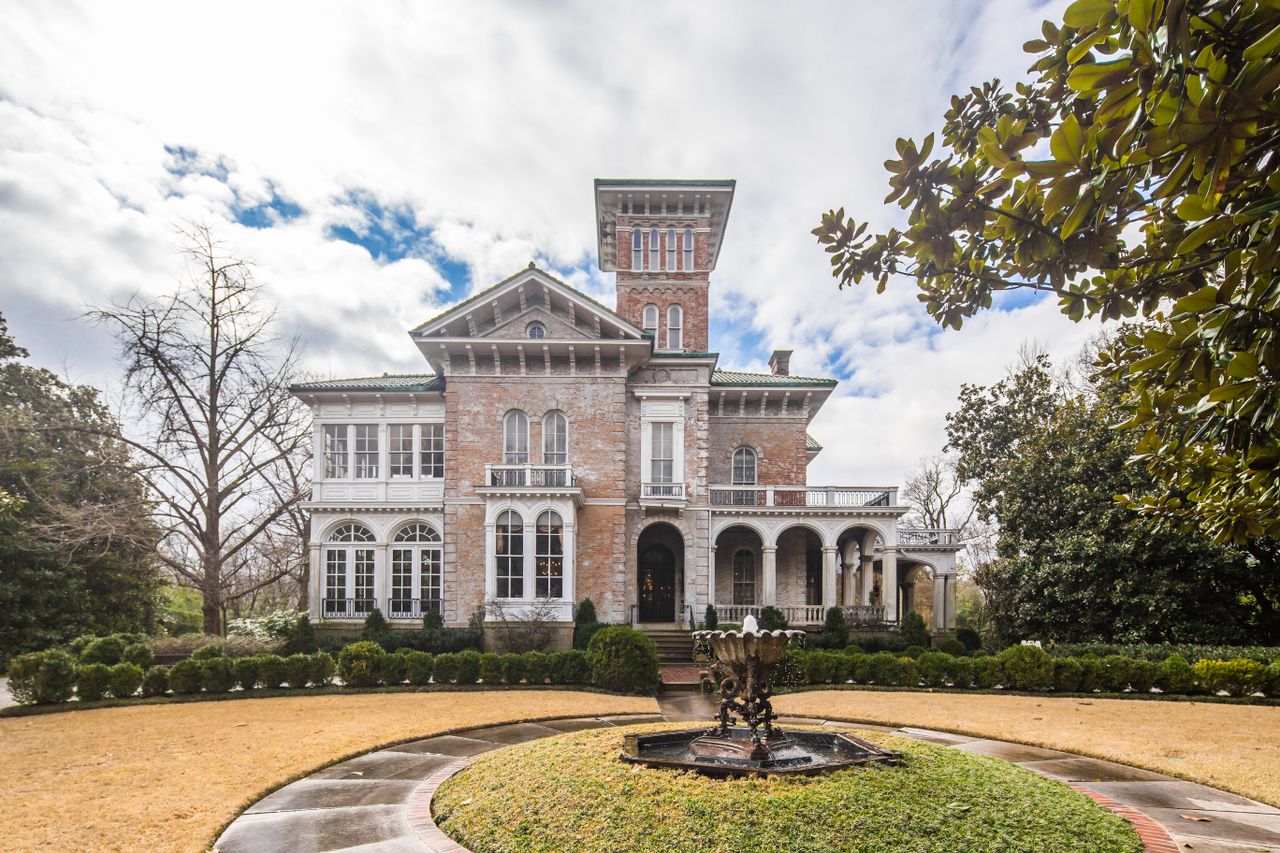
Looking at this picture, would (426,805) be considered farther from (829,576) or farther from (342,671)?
(829,576)

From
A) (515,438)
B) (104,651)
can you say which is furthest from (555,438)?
(104,651)

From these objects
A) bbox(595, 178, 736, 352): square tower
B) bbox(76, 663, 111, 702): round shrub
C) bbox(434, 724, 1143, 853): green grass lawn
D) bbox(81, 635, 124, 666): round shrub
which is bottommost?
bbox(76, 663, 111, 702): round shrub

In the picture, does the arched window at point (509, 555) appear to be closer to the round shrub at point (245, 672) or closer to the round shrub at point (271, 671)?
the round shrub at point (271, 671)

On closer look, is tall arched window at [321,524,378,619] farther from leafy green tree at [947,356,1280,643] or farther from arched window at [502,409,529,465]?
leafy green tree at [947,356,1280,643]

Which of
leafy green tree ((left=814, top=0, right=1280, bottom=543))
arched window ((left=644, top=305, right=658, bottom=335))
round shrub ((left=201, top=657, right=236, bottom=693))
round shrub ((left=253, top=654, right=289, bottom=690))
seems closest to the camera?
leafy green tree ((left=814, top=0, right=1280, bottom=543))

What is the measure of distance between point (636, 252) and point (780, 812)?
2523cm

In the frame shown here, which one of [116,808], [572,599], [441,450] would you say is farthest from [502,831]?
[441,450]

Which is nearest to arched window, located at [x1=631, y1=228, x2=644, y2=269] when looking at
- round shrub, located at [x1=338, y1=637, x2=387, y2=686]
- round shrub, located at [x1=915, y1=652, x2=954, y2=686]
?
round shrub, located at [x1=338, y1=637, x2=387, y2=686]

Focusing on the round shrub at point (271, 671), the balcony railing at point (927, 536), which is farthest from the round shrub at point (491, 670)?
the balcony railing at point (927, 536)

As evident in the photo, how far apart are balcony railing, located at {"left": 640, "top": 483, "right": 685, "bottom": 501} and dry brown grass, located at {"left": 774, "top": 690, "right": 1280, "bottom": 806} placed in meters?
8.80

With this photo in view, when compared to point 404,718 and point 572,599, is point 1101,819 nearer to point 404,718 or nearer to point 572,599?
point 404,718

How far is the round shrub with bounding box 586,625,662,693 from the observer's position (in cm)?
1611

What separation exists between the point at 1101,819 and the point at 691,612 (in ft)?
57.9

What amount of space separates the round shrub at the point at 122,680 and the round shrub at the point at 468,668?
666cm
